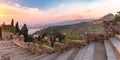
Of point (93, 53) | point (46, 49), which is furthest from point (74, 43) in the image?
point (93, 53)

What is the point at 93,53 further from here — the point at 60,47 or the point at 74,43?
the point at 60,47

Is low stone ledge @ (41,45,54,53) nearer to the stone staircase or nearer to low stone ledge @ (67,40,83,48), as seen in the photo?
low stone ledge @ (67,40,83,48)

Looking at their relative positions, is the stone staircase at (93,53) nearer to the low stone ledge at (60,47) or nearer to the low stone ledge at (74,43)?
the low stone ledge at (74,43)

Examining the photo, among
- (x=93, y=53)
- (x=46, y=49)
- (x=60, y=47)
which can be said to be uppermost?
(x=93, y=53)

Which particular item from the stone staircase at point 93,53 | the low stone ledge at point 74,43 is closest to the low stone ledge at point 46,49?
the low stone ledge at point 74,43

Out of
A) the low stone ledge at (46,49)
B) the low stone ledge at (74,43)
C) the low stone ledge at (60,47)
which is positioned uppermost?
the low stone ledge at (74,43)

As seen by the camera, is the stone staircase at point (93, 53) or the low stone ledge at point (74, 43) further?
the low stone ledge at point (74, 43)

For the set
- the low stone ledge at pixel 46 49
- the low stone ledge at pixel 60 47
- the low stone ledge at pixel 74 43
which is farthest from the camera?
the low stone ledge at pixel 46 49

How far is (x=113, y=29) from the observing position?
7.88 meters

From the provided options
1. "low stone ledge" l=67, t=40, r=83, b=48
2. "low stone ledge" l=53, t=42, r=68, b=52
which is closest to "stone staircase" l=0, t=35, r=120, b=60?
"low stone ledge" l=67, t=40, r=83, b=48

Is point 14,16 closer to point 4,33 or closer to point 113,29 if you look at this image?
point 4,33

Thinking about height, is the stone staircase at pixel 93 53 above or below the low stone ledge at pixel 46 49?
above

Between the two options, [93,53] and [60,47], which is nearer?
[93,53]

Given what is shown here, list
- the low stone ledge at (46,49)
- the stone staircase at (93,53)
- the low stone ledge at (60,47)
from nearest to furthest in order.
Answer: the stone staircase at (93,53) → the low stone ledge at (60,47) → the low stone ledge at (46,49)
